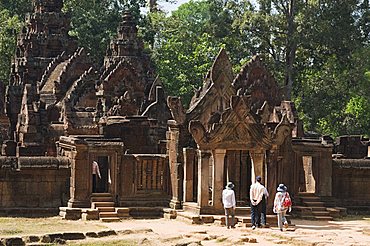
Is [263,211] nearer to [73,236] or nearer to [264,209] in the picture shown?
[264,209]

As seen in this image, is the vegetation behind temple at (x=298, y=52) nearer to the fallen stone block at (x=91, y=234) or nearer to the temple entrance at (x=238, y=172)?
the temple entrance at (x=238, y=172)

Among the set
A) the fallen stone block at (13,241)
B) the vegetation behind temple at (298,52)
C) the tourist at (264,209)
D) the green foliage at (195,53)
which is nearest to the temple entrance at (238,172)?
the tourist at (264,209)

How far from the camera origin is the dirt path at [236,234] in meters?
22.2

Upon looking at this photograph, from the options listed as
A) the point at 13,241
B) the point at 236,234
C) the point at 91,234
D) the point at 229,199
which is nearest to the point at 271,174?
the point at 229,199

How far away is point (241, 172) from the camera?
28609 mm

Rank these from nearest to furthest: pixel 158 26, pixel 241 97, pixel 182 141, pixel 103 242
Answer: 1. pixel 103 242
2. pixel 241 97
3. pixel 182 141
4. pixel 158 26

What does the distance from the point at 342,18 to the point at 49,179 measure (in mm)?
35999

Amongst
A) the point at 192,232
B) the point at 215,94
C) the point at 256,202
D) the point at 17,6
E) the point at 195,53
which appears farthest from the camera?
the point at 17,6

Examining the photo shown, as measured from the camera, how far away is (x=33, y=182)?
90.2ft

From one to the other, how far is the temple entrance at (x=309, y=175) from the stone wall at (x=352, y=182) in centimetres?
80

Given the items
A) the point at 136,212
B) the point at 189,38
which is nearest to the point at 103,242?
the point at 136,212

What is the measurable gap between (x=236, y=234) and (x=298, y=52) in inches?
1563

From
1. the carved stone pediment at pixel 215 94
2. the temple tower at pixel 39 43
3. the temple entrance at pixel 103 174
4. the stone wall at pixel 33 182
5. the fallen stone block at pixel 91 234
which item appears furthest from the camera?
the temple tower at pixel 39 43

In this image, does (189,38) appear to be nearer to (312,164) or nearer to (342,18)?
(342,18)
